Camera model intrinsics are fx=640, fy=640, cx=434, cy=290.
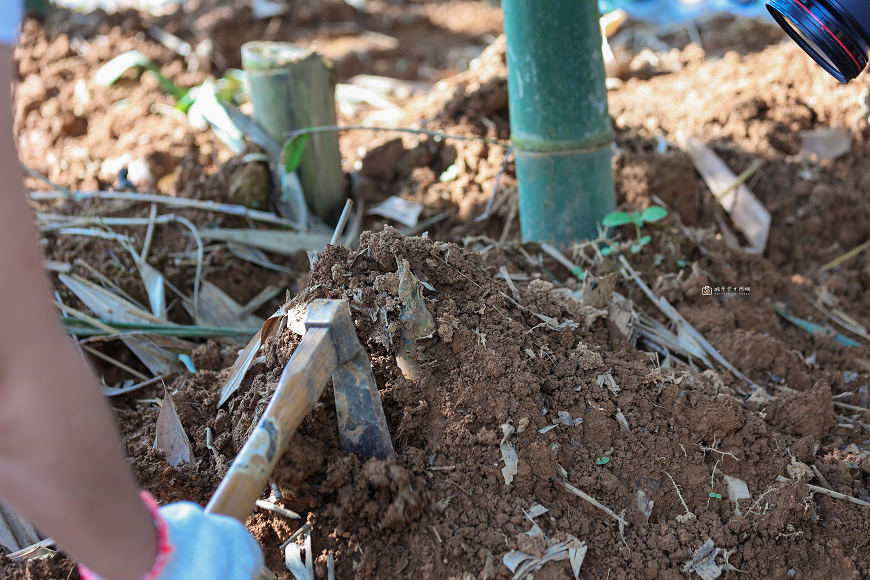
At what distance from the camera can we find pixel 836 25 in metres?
1.72

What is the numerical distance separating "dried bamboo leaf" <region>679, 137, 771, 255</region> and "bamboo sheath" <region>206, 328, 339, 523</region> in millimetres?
2237

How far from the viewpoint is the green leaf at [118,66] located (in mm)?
4527

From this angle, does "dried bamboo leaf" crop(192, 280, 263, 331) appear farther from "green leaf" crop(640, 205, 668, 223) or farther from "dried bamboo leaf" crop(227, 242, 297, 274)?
"green leaf" crop(640, 205, 668, 223)

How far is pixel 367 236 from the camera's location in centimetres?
182

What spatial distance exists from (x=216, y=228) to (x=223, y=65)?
2.78m

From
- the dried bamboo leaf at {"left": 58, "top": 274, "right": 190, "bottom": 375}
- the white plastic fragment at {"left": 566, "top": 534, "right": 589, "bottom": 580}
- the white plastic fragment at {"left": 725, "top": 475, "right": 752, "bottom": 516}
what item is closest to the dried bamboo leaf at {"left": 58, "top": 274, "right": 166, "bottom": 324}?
the dried bamboo leaf at {"left": 58, "top": 274, "right": 190, "bottom": 375}

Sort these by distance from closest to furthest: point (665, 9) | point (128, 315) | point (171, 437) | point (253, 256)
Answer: point (171, 437) < point (128, 315) < point (253, 256) < point (665, 9)

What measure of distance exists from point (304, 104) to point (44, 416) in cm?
253

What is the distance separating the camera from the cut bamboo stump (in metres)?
3.08

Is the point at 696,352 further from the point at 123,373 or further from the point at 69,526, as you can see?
the point at 123,373

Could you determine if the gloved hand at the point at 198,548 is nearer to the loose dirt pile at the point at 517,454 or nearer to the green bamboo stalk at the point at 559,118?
the loose dirt pile at the point at 517,454

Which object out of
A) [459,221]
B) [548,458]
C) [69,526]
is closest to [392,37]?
[459,221]

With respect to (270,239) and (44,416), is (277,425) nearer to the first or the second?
(44,416)

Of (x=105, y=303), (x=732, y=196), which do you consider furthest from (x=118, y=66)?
(x=732, y=196)
